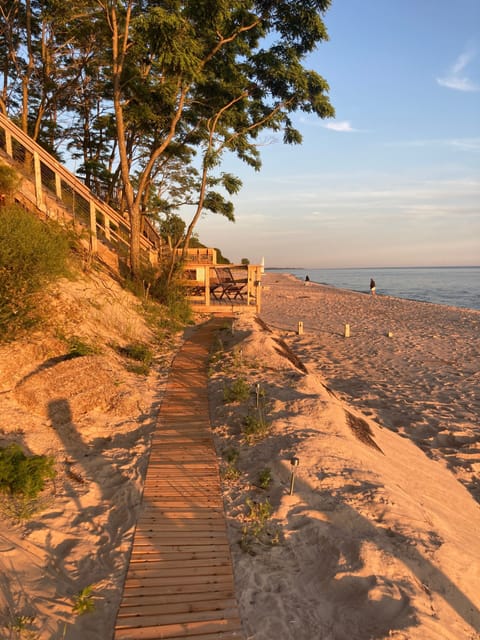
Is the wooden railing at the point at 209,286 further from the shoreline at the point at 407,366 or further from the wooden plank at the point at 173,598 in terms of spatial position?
the wooden plank at the point at 173,598

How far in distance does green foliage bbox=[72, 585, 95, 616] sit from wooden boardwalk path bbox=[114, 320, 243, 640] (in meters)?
0.23

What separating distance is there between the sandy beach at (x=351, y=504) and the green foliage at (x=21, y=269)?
11.8ft

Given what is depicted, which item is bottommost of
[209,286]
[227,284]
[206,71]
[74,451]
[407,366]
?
[407,366]

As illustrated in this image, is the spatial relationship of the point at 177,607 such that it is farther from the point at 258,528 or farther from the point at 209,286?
the point at 209,286

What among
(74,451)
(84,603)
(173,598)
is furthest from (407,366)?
(84,603)

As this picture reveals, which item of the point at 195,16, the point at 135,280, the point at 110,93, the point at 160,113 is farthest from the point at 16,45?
the point at 135,280

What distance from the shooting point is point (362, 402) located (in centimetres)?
870

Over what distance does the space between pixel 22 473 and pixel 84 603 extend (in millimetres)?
1745

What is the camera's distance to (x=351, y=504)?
12.6 ft

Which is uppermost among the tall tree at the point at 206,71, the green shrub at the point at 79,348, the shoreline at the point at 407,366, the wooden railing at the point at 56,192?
the tall tree at the point at 206,71

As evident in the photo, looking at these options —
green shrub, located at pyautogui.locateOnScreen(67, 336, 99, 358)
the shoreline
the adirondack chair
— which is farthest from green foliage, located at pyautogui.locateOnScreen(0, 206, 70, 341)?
the adirondack chair

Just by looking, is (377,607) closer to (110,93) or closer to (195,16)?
(195,16)

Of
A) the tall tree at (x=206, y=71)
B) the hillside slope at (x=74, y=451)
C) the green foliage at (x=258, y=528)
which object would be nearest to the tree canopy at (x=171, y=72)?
the tall tree at (x=206, y=71)

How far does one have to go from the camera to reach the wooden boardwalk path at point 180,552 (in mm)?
2553
